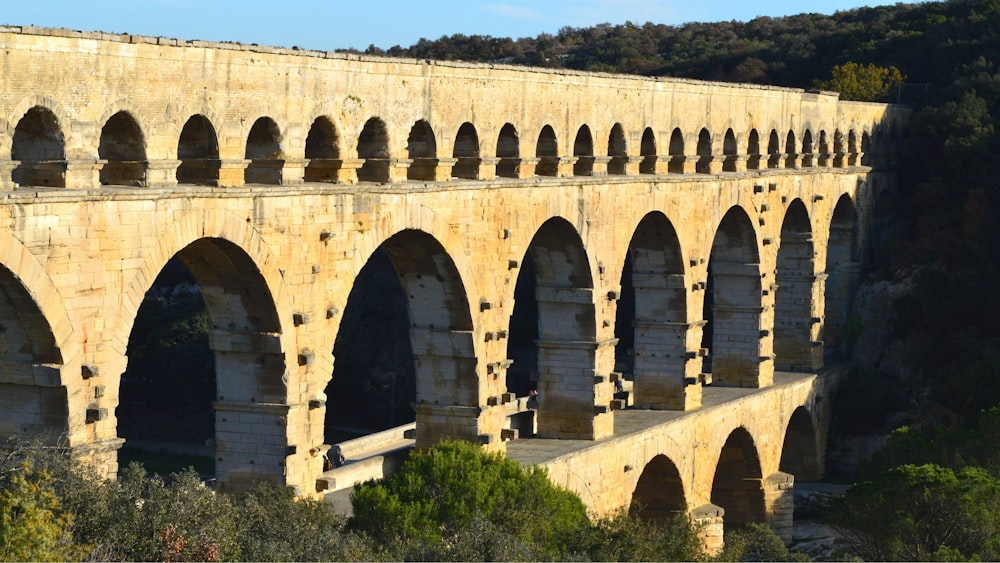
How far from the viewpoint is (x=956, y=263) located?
141 ft

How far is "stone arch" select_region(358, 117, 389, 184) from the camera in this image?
2320 centimetres

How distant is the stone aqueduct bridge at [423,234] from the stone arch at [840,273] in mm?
3007

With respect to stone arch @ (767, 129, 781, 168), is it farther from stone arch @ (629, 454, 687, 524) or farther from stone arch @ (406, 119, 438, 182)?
stone arch @ (406, 119, 438, 182)

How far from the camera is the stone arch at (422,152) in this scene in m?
24.2

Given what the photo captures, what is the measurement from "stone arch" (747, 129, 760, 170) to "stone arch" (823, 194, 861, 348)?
772cm

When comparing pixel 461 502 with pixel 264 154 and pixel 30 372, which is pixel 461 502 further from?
pixel 30 372

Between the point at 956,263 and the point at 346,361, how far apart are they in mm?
19845

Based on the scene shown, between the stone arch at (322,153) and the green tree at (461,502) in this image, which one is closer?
the green tree at (461,502)

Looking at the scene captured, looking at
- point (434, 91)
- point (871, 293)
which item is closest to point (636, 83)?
point (434, 91)

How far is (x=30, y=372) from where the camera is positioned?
17.4m

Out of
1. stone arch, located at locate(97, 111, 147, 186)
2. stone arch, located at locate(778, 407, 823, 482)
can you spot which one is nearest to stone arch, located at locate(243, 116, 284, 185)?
stone arch, located at locate(97, 111, 147, 186)

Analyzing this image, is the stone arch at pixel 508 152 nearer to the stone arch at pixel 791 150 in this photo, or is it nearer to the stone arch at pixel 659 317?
the stone arch at pixel 659 317

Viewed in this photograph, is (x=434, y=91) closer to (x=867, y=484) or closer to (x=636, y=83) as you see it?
(x=636, y=83)

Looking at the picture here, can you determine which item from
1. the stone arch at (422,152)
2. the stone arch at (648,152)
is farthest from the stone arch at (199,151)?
the stone arch at (648,152)
